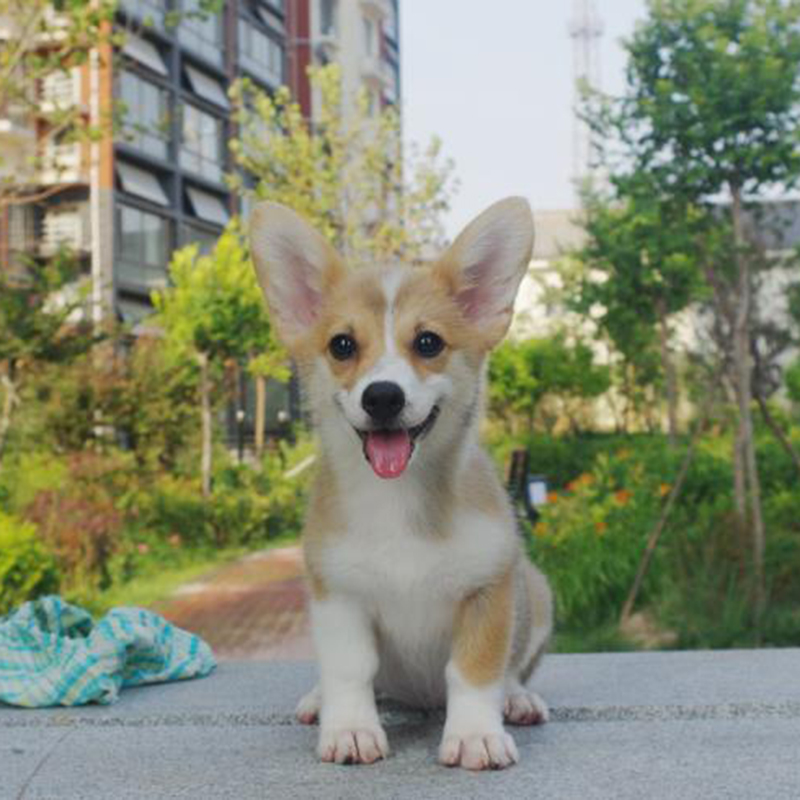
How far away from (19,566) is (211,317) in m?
9.13

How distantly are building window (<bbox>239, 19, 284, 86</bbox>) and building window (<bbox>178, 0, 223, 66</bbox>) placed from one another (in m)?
0.92

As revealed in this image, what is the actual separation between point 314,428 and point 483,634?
626mm

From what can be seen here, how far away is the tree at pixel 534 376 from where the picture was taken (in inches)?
917

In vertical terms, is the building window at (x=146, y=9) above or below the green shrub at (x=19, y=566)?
above

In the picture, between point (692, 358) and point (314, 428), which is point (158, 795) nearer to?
point (314, 428)

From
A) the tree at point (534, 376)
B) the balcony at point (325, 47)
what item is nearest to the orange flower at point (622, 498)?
the tree at point (534, 376)

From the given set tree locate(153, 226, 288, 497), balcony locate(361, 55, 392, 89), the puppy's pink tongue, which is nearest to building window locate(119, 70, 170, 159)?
balcony locate(361, 55, 392, 89)

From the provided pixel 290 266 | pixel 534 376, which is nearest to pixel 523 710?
pixel 290 266

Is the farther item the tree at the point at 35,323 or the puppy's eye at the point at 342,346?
the tree at the point at 35,323

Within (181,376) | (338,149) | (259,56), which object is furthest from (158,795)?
(259,56)

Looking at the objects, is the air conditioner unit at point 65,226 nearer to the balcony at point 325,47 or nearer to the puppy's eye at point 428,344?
the balcony at point 325,47

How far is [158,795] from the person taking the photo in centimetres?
252

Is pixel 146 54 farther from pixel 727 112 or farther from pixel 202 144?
pixel 727 112

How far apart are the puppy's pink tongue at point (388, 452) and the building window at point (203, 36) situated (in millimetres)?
31280
